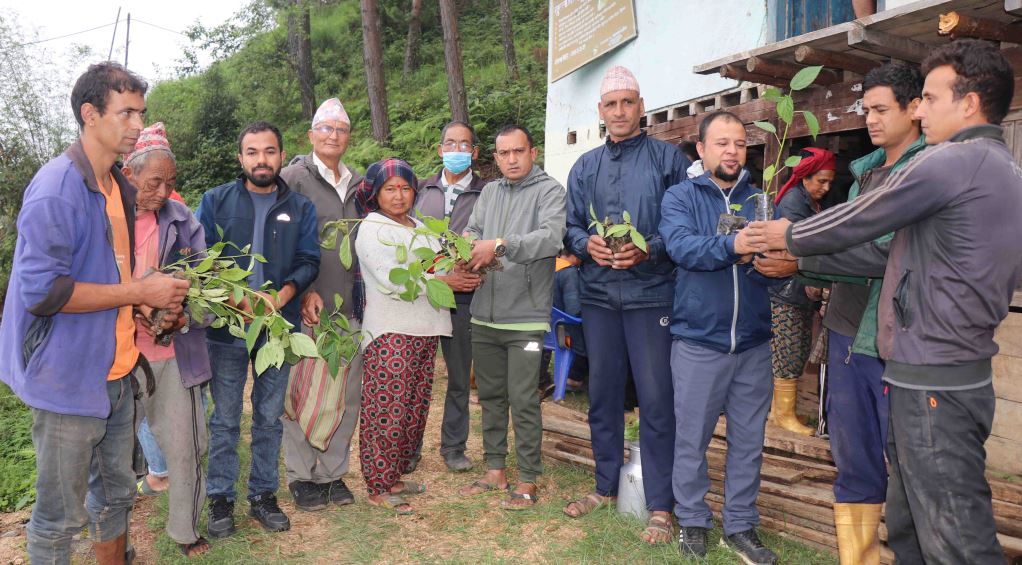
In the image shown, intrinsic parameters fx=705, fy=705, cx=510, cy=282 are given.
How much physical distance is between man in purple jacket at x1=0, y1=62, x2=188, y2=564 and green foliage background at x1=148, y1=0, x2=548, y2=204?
13.2 meters

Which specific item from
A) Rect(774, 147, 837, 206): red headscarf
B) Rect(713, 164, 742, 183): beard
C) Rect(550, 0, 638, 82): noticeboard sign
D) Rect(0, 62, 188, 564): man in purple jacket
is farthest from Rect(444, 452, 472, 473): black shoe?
Rect(550, 0, 638, 82): noticeboard sign

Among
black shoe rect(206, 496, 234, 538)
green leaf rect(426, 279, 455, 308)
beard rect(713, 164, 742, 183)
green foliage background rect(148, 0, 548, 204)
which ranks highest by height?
green foliage background rect(148, 0, 548, 204)

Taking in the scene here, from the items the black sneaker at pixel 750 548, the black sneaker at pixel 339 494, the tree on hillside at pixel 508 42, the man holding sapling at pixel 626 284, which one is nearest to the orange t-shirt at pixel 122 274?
the black sneaker at pixel 339 494

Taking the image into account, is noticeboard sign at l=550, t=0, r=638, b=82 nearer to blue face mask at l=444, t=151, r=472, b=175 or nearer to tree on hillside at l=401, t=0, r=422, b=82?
blue face mask at l=444, t=151, r=472, b=175

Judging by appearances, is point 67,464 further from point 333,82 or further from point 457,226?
point 333,82

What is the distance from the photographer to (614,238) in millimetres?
3832

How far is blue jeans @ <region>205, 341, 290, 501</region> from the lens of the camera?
159 inches

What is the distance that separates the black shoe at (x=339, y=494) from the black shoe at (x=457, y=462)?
823 mm

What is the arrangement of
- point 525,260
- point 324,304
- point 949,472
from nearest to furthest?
point 949,472, point 525,260, point 324,304

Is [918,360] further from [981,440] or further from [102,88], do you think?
[102,88]

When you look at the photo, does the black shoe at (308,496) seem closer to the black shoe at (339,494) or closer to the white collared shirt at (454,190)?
the black shoe at (339,494)

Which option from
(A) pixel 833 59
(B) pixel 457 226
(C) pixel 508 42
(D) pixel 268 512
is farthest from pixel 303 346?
(C) pixel 508 42

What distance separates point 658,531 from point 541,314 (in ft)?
4.63

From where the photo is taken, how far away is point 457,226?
16.8 ft
